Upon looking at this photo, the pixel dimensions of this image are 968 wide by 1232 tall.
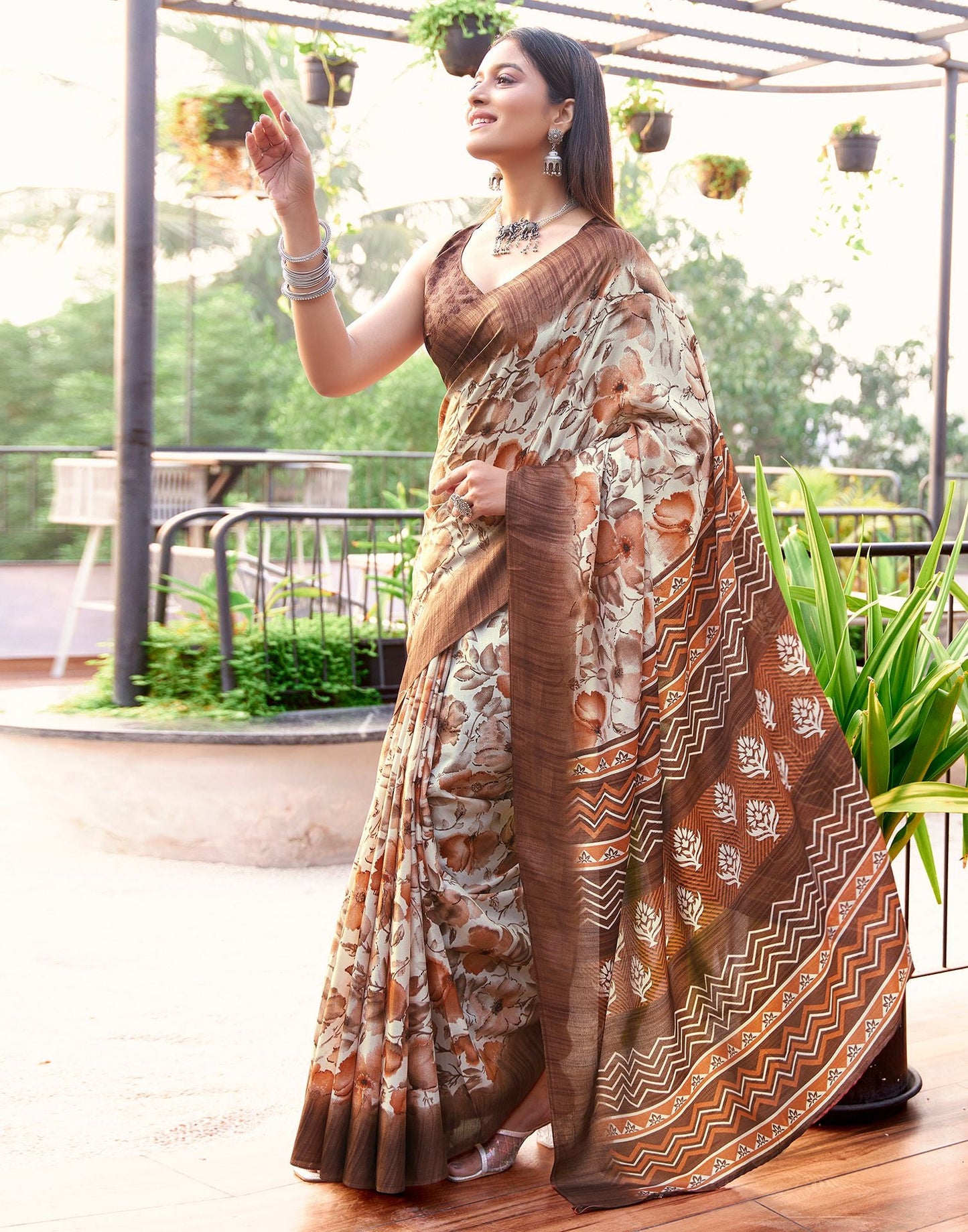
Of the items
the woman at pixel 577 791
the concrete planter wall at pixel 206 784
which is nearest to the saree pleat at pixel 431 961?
the woman at pixel 577 791

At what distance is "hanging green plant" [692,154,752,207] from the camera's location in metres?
7.64

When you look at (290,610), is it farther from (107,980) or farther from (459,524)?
(459,524)

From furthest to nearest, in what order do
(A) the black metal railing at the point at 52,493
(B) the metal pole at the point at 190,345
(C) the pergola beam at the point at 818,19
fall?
(B) the metal pole at the point at 190,345 < (A) the black metal railing at the point at 52,493 < (C) the pergola beam at the point at 818,19

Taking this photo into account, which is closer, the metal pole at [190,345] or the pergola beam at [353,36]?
the pergola beam at [353,36]

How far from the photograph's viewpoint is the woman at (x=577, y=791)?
6.93ft

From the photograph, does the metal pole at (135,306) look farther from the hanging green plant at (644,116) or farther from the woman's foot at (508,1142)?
the woman's foot at (508,1142)

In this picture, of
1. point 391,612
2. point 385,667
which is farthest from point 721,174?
point 385,667

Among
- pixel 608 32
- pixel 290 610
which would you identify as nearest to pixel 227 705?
pixel 290 610

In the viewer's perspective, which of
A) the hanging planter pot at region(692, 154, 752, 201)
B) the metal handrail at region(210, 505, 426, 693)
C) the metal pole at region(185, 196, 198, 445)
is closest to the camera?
the metal handrail at region(210, 505, 426, 693)

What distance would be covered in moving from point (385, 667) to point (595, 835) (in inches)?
143

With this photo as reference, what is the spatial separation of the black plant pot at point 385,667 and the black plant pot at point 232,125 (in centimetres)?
216

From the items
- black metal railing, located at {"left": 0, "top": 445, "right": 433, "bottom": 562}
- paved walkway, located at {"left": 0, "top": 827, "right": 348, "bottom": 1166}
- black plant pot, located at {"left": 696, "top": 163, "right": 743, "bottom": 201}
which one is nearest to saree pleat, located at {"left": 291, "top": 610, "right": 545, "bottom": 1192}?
paved walkway, located at {"left": 0, "top": 827, "right": 348, "bottom": 1166}

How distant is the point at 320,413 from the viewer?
64.2 feet

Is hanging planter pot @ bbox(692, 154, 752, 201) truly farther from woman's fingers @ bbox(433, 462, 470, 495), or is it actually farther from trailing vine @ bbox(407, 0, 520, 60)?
woman's fingers @ bbox(433, 462, 470, 495)
